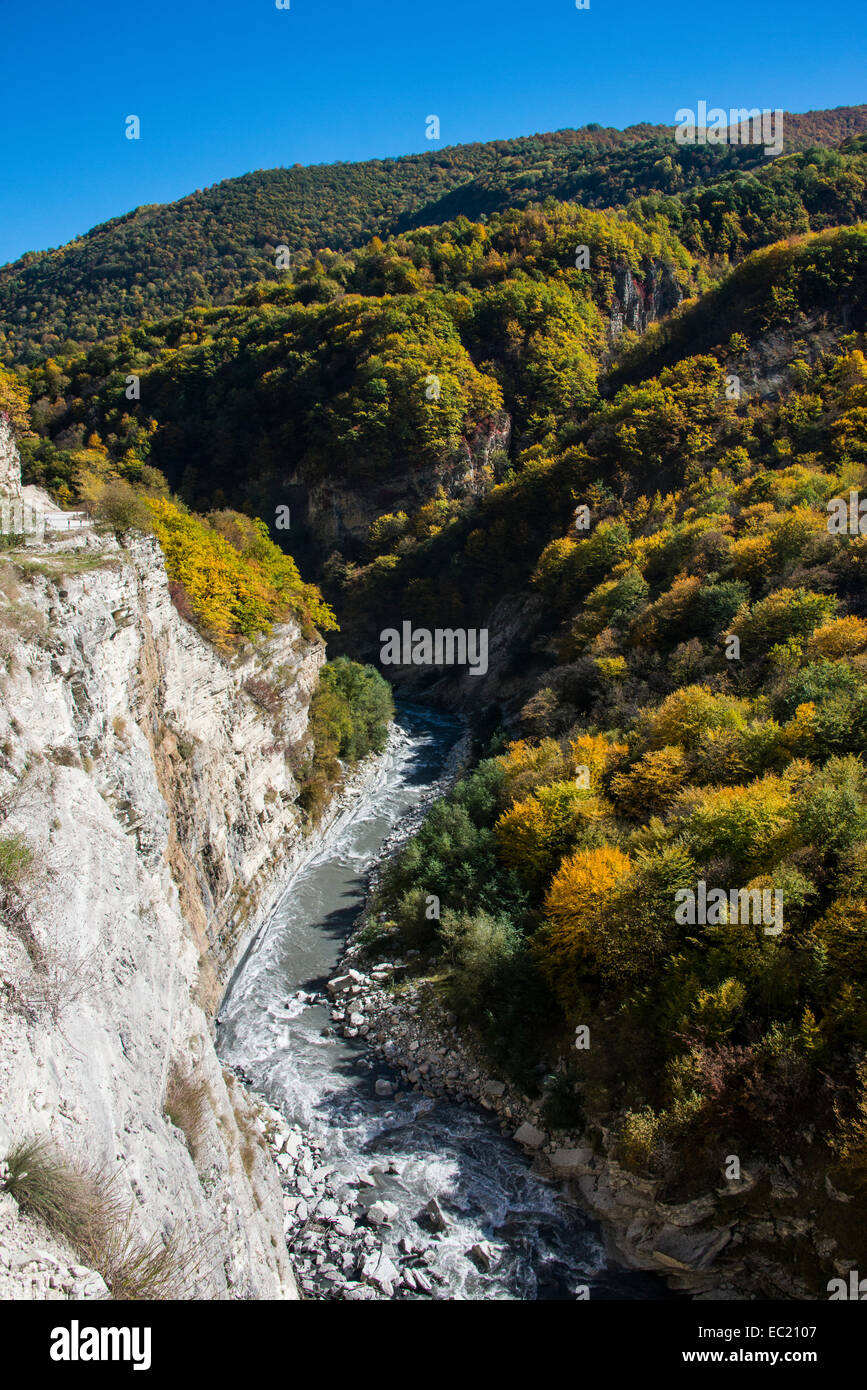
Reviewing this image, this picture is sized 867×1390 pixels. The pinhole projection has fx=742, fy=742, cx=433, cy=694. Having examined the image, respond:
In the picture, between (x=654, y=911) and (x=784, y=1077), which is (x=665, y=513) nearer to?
(x=654, y=911)

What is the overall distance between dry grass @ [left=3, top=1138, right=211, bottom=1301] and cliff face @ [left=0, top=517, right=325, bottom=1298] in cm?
18

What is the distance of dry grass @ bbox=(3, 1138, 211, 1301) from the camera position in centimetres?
595

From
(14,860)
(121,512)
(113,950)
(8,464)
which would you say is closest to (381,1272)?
(113,950)

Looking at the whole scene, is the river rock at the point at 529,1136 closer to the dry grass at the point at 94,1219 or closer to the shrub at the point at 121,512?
the dry grass at the point at 94,1219

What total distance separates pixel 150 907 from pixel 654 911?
346 inches

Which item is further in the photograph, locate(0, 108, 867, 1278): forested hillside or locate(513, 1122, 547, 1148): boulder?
locate(513, 1122, 547, 1148): boulder

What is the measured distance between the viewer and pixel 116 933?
927cm

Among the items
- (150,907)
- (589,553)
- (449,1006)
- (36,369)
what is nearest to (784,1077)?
(449,1006)

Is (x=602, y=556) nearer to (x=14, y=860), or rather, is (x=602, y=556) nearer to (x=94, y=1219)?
(x=14, y=860)

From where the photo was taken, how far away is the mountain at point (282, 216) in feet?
237

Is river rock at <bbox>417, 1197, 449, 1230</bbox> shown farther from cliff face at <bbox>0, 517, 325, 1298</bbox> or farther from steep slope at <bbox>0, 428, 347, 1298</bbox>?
steep slope at <bbox>0, 428, 347, 1298</bbox>

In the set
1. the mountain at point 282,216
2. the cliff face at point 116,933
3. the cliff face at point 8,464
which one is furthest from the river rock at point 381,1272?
the mountain at point 282,216

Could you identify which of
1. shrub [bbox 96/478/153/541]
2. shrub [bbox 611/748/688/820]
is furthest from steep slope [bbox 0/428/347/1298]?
shrub [bbox 611/748/688/820]

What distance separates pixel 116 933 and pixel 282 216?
329 ft
